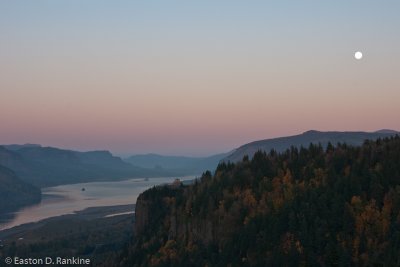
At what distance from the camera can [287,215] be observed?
277ft

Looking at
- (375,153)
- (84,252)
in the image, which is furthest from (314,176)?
(84,252)

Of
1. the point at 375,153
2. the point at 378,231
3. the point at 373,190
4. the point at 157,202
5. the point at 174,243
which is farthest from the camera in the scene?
the point at 157,202

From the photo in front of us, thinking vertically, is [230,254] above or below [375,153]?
below

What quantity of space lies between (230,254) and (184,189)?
40516 mm

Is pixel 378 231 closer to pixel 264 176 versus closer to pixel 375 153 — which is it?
pixel 375 153

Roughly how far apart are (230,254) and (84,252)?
8572 centimetres

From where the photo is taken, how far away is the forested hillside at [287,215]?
7350cm

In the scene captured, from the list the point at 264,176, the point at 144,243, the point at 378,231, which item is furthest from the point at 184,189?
the point at 378,231

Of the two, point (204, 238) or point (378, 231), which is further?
point (204, 238)

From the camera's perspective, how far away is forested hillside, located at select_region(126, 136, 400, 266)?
73500 mm

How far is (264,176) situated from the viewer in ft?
350

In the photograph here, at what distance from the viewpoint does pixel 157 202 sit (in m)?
125

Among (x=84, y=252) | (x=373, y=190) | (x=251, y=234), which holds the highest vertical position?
(x=373, y=190)

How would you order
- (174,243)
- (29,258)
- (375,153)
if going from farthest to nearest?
(29,258), (174,243), (375,153)
